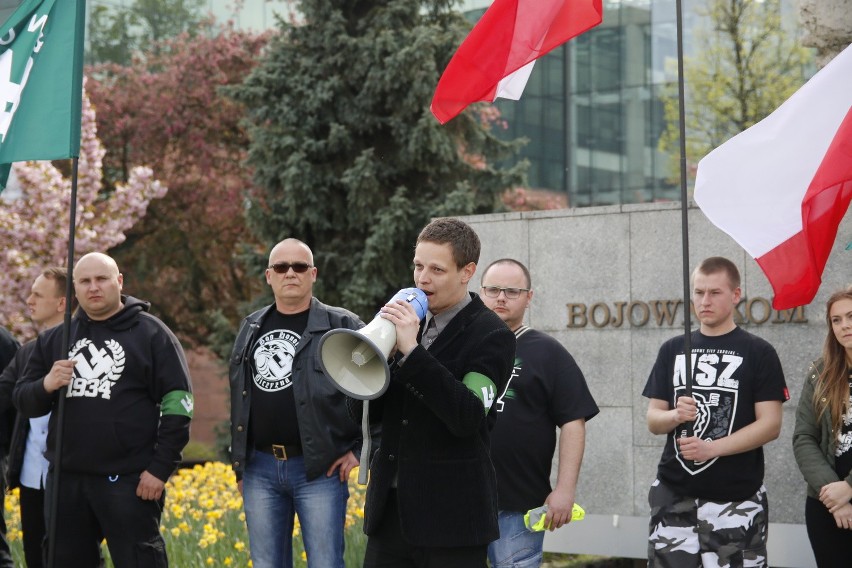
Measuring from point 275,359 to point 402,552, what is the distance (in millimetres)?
2431

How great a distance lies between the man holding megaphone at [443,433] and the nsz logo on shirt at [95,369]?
261 centimetres

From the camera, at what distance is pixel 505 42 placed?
6.82m

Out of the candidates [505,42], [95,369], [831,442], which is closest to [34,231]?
[95,369]

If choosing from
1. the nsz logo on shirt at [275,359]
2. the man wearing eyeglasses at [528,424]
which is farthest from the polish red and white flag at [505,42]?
the nsz logo on shirt at [275,359]

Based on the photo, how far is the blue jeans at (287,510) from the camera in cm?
710

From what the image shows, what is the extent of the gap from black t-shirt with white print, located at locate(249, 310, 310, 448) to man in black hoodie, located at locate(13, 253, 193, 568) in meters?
0.45

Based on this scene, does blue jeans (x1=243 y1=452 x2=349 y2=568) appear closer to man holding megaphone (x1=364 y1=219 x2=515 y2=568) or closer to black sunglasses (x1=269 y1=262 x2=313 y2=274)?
black sunglasses (x1=269 y1=262 x2=313 y2=274)

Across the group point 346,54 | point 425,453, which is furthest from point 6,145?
point 346,54

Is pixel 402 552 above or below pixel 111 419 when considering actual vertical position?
A: below

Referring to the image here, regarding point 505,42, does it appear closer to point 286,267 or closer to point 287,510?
point 286,267

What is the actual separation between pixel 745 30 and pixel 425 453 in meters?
25.8

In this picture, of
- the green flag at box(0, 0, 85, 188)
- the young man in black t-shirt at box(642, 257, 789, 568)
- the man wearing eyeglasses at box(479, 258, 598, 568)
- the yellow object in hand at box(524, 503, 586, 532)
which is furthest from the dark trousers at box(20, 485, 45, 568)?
the young man in black t-shirt at box(642, 257, 789, 568)

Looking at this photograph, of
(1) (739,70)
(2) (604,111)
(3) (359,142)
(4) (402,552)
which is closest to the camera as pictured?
(4) (402,552)

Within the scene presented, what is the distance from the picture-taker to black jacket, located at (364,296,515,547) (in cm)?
478
